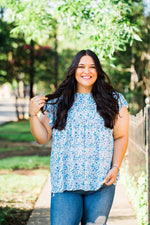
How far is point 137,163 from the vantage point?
203 inches

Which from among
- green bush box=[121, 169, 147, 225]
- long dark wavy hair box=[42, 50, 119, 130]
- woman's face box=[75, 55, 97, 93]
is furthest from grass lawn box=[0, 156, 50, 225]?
woman's face box=[75, 55, 97, 93]

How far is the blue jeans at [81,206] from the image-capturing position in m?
2.24

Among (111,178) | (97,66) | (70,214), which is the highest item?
(97,66)

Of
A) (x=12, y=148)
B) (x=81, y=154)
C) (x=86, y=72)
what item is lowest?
(x=12, y=148)

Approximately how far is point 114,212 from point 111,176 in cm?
244

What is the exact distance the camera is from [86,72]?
2455mm

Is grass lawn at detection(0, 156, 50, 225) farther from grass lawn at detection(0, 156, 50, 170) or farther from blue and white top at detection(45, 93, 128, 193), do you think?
blue and white top at detection(45, 93, 128, 193)

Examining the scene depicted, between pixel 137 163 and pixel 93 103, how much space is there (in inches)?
114

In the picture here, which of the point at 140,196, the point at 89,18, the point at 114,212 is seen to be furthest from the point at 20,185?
the point at 89,18

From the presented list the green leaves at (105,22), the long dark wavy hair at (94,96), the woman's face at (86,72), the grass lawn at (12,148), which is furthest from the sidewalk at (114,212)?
the grass lawn at (12,148)

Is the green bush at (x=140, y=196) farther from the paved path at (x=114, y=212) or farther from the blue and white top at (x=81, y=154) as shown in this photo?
the blue and white top at (x=81, y=154)

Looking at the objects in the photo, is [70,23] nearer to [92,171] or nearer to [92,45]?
[92,45]

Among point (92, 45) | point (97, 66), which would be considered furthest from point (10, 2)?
point (97, 66)

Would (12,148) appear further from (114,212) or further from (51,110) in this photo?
(51,110)
